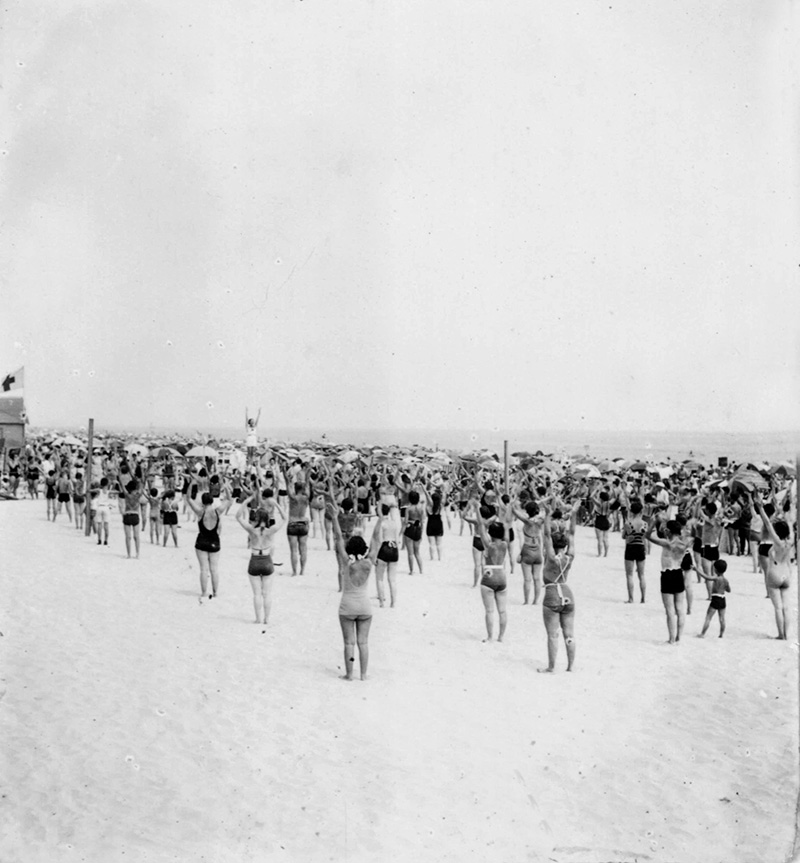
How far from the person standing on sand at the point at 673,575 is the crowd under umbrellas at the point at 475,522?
18mm

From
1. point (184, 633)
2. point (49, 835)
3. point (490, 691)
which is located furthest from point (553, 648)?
point (49, 835)

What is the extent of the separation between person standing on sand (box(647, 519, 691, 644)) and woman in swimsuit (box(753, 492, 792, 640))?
966 millimetres

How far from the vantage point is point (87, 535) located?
16.8 meters

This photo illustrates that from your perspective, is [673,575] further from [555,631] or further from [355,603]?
[355,603]

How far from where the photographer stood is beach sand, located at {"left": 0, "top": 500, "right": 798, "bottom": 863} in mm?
5555

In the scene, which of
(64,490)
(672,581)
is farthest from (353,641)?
(64,490)

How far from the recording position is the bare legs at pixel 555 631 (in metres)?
8.20

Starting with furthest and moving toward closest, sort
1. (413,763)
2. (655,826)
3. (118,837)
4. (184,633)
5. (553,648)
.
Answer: (184,633), (553,648), (413,763), (655,826), (118,837)

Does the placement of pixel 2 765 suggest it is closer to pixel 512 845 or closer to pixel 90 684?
pixel 90 684

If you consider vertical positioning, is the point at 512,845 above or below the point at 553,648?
below

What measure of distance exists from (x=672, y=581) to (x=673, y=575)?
8 cm

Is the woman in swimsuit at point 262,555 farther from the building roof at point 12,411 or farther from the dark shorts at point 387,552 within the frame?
the building roof at point 12,411

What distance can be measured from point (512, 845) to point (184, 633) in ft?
16.7

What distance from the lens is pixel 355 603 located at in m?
7.55
